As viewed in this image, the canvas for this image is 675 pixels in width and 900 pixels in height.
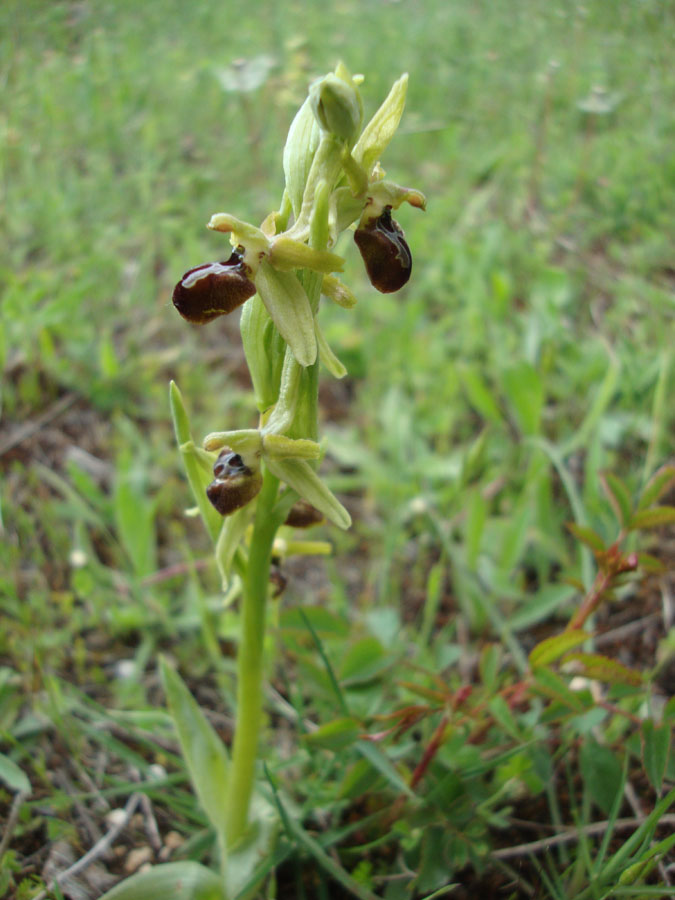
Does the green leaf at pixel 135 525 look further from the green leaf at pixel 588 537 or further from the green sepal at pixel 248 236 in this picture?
the green leaf at pixel 588 537

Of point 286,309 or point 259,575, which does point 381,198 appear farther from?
point 259,575

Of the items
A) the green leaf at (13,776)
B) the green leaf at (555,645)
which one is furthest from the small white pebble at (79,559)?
→ the green leaf at (555,645)

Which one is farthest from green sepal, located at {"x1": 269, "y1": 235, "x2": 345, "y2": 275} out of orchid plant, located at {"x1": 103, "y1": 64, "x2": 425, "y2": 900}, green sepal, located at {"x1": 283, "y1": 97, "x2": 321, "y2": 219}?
green sepal, located at {"x1": 283, "y1": 97, "x2": 321, "y2": 219}

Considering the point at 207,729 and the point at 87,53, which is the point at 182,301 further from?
the point at 87,53

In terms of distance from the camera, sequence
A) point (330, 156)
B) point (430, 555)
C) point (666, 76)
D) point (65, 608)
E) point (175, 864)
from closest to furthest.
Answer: point (330, 156), point (175, 864), point (65, 608), point (430, 555), point (666, 76)

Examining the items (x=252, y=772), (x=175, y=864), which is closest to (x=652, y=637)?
(x=252, y=772)
